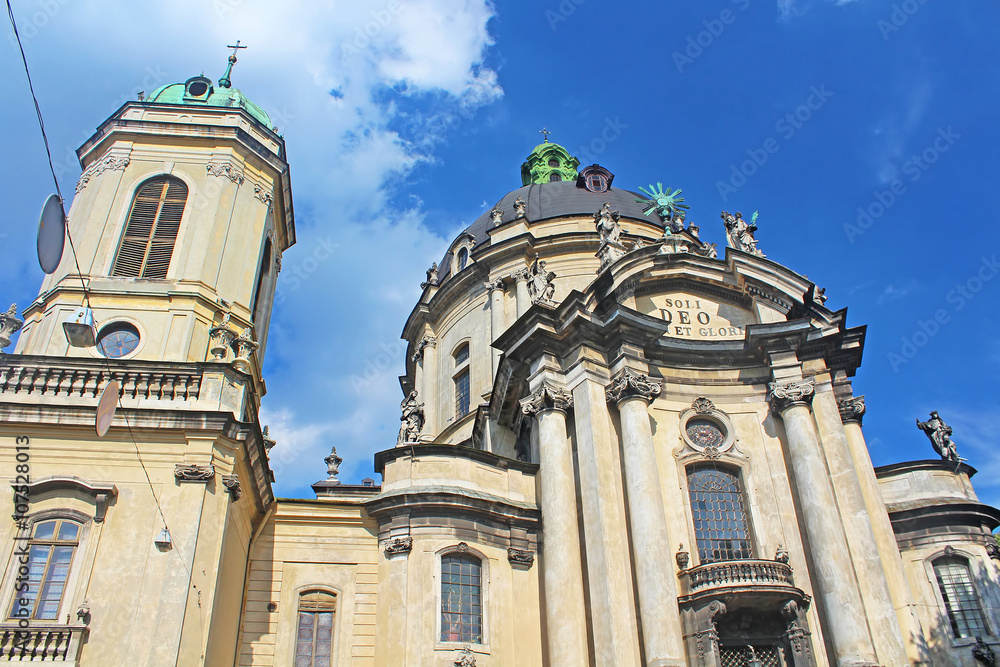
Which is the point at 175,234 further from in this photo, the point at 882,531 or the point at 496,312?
the point at 882,531

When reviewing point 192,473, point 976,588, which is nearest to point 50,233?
point 192,473

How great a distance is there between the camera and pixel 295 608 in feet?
58.5

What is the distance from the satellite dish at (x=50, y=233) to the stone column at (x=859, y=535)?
17.0 m

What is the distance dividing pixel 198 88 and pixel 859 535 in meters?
22.9

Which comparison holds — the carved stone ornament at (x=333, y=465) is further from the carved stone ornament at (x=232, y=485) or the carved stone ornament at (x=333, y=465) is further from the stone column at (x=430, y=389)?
the carved stone ornament at (x=232, y=485)

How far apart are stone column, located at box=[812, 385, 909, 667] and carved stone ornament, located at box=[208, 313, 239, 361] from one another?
14875 millimetres

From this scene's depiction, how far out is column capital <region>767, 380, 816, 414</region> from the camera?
65.4 feet

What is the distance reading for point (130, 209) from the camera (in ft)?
66.1

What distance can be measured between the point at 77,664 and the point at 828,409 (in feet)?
57.7

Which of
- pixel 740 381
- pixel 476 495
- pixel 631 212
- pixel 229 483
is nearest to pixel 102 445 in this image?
pixel 229 483

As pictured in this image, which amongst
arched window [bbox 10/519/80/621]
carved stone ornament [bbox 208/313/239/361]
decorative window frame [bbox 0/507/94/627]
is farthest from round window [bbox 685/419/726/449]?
arched window [bbox 10/519/80/621]

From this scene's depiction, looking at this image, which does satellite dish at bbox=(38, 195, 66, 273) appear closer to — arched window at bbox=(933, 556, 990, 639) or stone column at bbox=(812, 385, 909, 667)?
stone column at bbox=(812, 385, 909, 667)

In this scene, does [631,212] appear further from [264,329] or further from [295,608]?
[295,608]

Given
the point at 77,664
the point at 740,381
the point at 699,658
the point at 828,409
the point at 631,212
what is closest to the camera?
the point at 77,664
